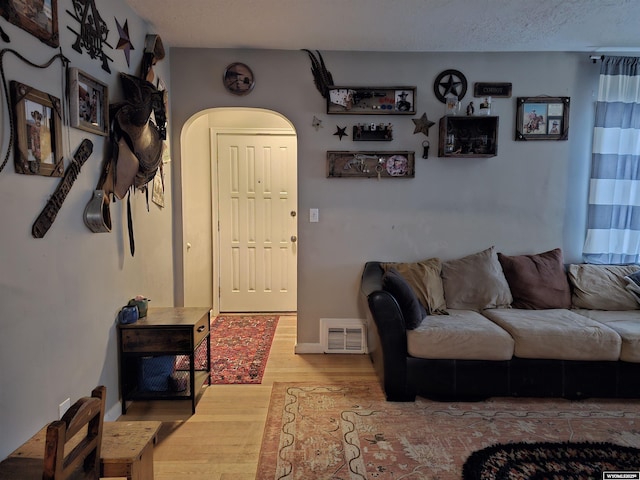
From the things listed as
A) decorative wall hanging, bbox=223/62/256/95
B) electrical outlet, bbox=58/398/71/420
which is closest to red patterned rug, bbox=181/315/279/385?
electrical outlet, bbox=58/398/71/420

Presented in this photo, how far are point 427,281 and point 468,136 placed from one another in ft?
4.07

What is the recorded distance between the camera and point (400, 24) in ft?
8.39

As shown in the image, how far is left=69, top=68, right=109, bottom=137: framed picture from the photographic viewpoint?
5.73 ft

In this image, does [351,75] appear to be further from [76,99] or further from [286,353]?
[286,353]

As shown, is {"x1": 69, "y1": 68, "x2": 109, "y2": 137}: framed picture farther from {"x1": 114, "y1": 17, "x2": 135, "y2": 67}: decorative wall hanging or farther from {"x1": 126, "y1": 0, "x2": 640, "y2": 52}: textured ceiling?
{"x1": 126, "y1": 0, "x2": 640, "y2": 52}: textured ceiling

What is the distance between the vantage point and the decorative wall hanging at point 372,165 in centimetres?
309

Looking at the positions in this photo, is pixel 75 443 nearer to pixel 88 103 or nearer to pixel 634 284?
pixel 88 103

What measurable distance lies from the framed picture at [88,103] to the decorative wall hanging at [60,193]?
10 centimetres

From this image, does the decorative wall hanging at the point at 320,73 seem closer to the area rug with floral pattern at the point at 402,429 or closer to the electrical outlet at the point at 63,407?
the area rug with floral pattern at the point at 402,429

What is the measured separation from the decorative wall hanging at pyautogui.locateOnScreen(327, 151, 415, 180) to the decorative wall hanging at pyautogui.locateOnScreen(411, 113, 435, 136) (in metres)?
0.19

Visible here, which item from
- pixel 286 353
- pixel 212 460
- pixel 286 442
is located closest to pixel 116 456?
pixel 212 460

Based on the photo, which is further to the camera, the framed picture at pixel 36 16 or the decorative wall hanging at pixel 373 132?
the decorative wall hanging at pixel 373 132

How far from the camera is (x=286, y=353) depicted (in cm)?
321

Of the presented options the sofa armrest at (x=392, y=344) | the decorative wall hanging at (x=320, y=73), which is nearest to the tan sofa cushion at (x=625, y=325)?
the sofa armrest at (x=392, y=344)
